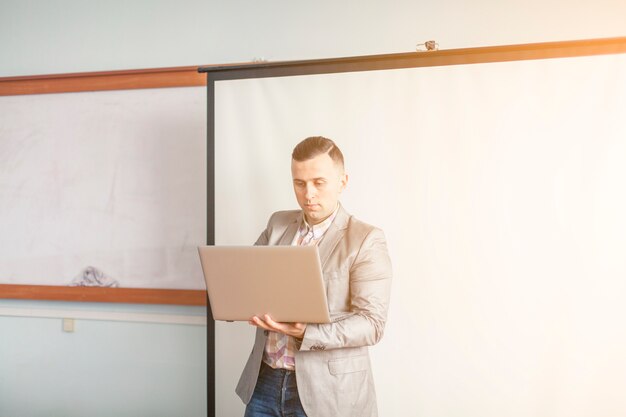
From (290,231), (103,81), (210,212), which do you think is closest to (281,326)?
(290,231)

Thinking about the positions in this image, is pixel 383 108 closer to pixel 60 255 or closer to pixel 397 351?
pixel 397 351

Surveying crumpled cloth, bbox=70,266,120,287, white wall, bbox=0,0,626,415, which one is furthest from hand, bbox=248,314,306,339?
crumpled cloth, bbox=70,266,120,287

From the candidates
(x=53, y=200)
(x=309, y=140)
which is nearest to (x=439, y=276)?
(x=309, y=140)

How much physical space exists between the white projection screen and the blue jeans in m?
0.66

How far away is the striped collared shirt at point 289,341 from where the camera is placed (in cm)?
159

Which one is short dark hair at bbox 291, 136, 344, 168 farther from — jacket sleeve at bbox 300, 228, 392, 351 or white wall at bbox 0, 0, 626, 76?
white wall at bbox 0, 0, 626, 76

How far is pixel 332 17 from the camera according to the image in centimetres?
250

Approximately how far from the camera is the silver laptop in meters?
1.48

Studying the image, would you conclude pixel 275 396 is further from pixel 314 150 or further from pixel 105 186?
pixel 105 186

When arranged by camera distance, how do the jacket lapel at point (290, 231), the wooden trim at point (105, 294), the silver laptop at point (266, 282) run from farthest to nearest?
the wooden trim at point (105, 294) < the jacket lapel at point (290, 231) < the silver laptop at point (266, 282)

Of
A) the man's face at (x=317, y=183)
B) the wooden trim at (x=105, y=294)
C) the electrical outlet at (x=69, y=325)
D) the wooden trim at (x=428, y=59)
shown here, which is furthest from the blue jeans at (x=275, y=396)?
the electrical outlet at (x=69, y=325)

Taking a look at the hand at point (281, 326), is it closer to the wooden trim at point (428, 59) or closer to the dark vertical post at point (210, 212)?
the dark vertical post at point (210, 212)

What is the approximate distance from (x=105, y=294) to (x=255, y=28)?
1.46 m

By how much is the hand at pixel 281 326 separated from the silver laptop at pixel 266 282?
0.05ft
